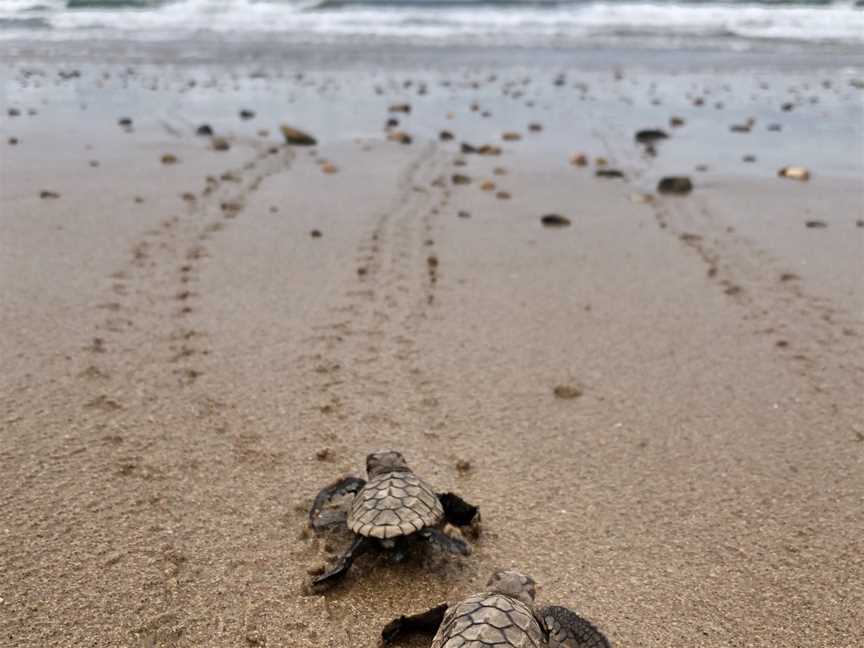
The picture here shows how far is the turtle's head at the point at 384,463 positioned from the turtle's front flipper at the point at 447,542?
38 centimetres

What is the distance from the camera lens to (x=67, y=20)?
27719 millimetres

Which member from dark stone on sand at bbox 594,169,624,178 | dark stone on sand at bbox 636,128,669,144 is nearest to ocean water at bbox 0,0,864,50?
dark stone on sand at bbox 636,128,669,144

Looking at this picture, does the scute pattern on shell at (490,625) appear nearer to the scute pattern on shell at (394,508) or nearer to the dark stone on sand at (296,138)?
the scute pattern on shell at (394,508)

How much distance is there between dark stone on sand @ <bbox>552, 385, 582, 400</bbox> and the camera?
4492 millimetres

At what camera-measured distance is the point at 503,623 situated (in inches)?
95.3

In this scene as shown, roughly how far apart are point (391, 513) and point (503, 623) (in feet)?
2.42

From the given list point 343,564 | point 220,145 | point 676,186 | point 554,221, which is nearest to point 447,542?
point 343,564

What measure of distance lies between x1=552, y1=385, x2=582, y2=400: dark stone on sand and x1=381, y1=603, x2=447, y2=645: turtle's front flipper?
2.02 metres

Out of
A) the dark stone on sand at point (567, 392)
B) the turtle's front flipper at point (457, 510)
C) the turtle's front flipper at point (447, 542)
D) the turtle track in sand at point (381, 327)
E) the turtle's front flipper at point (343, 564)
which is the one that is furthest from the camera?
the dark stone on sand at point (567, 392)

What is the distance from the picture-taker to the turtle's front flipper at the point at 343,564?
297 centimetres

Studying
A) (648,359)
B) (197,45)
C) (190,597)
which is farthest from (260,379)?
(197,45)

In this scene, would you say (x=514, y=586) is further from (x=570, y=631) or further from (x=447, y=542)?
(x=447, y=542)

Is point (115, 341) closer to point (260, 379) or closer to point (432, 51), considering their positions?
point (260, 379)

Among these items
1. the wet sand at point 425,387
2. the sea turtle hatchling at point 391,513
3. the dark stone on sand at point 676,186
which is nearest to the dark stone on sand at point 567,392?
the wet sand at point 425,387
